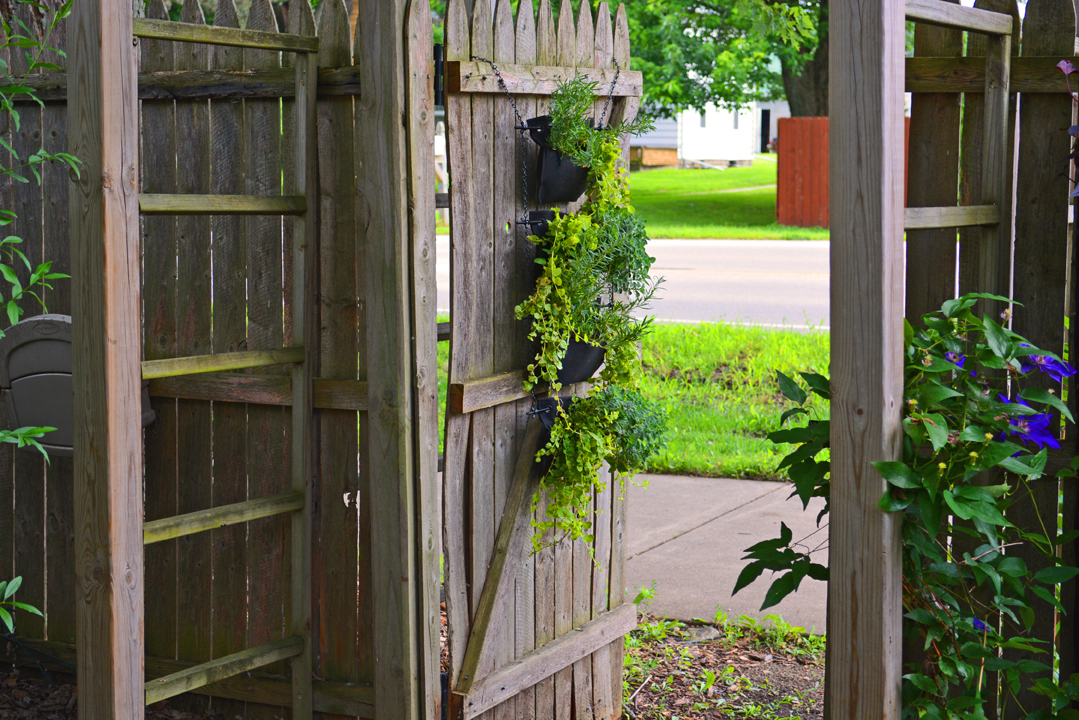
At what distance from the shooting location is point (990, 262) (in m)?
3.12

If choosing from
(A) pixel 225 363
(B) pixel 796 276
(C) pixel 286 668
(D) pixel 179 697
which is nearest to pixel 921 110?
(A) pixel 225 363

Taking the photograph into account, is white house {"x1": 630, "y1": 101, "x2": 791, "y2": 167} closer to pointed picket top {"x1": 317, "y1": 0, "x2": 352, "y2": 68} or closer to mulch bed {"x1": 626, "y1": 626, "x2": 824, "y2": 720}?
mulch bed {"x1": 626, "y1": 626, "x2": 824, "y2": 720}

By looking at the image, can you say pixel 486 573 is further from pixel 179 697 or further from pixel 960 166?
pixel 960 166

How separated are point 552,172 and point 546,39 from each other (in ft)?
1.39

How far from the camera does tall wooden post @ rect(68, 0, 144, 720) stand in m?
2.44

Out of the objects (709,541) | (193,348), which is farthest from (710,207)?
(193,348)

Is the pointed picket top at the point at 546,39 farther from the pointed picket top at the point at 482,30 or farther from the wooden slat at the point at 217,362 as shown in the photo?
the wooden slat at the point at 217,362

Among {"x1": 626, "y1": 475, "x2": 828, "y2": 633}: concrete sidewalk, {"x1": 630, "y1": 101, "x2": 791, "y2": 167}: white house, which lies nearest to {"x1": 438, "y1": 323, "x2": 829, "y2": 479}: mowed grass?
{"x1": 626, "y1": 475, "x2": 828, "y2": 633}: concrete sidewalk

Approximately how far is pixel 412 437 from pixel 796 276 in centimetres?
1177

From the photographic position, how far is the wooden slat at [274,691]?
11.2 ft

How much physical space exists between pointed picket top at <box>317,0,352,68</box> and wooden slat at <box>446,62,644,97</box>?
340mm

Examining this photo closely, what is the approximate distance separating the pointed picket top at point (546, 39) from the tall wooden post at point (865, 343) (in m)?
1.14

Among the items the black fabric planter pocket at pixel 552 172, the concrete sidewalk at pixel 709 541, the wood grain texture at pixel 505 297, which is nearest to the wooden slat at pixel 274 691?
the wood grain texture at pixel 505 297

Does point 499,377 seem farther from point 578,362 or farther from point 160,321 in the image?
point 160,321
